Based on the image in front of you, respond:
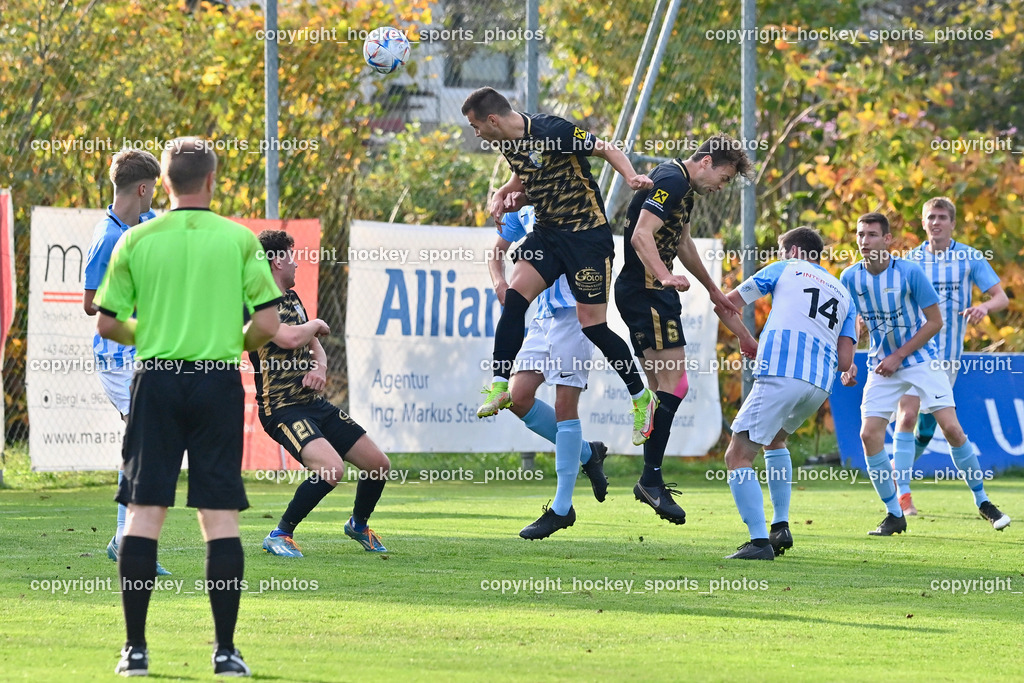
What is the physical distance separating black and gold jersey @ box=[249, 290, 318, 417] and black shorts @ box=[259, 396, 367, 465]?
5 centimetres

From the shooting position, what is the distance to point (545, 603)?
598cm

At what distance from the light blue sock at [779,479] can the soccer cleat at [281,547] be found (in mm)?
2701

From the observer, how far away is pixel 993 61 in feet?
69.8

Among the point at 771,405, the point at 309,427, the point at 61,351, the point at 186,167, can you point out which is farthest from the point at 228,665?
the point at 61,351

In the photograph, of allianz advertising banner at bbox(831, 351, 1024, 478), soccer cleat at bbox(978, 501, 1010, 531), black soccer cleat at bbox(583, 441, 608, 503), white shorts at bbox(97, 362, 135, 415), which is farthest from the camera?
allianz advertising banner at bbox(831, 351, 1024, 478)

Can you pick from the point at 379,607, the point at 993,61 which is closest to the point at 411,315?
the point at 379,607

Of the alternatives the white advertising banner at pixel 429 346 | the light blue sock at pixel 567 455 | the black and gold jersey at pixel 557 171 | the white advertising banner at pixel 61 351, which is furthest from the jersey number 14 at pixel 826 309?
the white advertising banner at pixel 61 351

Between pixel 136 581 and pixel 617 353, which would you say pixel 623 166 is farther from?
pixel 136 581

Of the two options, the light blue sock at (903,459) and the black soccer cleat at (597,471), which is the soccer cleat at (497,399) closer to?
the black soccer cleat at (597,471)

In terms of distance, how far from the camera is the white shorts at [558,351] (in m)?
8.29

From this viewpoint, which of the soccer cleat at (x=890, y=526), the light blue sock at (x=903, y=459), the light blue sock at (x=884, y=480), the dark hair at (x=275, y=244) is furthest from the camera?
the light blue sock at (x=903, y=459)

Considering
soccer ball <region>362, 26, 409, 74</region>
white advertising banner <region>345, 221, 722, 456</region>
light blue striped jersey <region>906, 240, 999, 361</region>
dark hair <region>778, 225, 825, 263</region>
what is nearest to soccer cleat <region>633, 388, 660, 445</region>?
dark hair <region>778, 225, 825, 263</region>

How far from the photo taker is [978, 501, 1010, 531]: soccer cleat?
29.8 ft

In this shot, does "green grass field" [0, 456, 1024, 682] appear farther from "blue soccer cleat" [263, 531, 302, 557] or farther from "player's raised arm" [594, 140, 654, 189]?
"player's raised arm" [594, 140, 654, 189]
